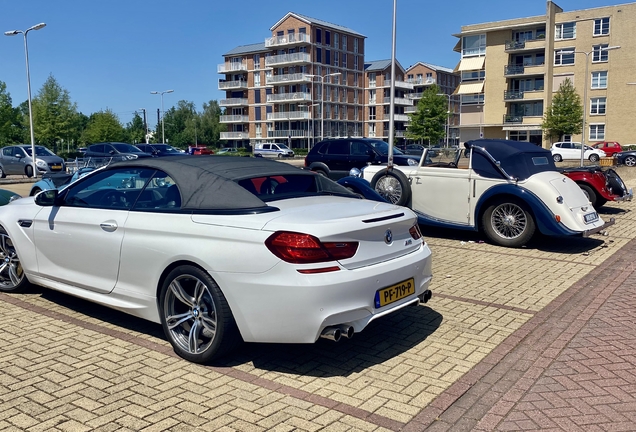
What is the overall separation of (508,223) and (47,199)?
22.4 feet

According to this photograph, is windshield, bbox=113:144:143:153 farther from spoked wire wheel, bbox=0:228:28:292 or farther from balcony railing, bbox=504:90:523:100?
balcony railing, bbox=504:90:523:100

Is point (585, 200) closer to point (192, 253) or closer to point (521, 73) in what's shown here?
point (192, 253)

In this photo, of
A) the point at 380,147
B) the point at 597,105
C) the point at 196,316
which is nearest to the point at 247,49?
the point at 597,105

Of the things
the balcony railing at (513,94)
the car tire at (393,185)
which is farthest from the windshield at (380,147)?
the balcony railing at (513,94)

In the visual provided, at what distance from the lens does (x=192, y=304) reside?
433 centimetres

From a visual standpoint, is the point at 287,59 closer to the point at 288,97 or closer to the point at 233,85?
the point at 288,97

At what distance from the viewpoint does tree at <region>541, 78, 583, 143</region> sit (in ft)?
184

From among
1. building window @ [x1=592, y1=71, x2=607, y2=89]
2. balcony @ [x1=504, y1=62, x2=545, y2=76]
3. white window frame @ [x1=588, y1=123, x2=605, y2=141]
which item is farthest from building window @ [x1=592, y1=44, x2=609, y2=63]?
white window frame @ [x1=588, y1=123, x2=605, y2=141]

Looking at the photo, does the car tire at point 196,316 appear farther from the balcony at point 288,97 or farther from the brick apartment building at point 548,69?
the balcony at point 288,97

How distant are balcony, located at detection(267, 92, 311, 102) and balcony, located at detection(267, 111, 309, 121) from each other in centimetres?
184

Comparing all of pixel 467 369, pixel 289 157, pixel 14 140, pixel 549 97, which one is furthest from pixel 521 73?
pixel 467 369

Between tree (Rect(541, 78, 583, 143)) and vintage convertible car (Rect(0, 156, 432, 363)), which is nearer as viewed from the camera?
vintage convertible car (Rect(0, 156, 432, 363))

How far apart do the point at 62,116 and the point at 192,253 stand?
55243mm

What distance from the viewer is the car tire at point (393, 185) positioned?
10.3 meters
